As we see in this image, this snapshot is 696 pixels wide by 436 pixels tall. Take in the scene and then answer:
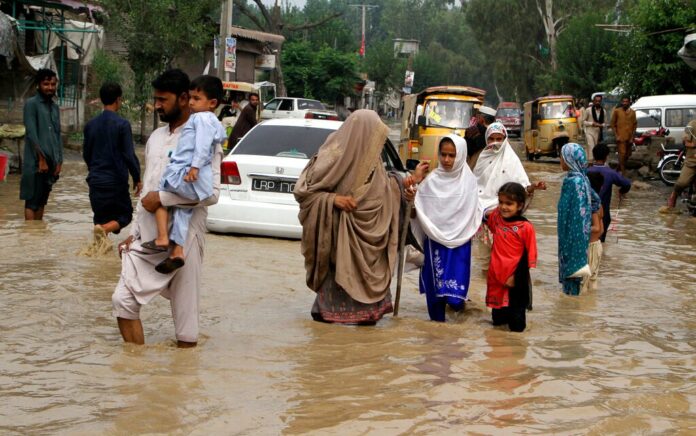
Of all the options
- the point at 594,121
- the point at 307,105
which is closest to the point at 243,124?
the point at 594,121

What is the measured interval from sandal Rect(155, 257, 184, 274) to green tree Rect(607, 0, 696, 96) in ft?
68.6

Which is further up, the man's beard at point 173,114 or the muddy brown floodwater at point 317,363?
the man's beard at point 173,114

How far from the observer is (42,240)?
10359mm

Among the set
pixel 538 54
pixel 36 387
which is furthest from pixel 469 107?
pixel 538 54

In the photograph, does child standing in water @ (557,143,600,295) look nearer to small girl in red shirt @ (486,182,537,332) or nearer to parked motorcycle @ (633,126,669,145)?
small girl in red shirt @ (486,182,537,332)

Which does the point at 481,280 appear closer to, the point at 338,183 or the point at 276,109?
the point at 338,183

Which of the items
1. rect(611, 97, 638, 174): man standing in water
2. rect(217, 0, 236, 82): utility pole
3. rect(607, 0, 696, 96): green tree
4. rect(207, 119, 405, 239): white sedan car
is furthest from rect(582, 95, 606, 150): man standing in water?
rect(207, 119, 405, 239): white sedan car

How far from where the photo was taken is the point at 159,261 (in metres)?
5.72

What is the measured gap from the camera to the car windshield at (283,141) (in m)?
10.8

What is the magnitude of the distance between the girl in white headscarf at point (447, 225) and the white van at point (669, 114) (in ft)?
59.9

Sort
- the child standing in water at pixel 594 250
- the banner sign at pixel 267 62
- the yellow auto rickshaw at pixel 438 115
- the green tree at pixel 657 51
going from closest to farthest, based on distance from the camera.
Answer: the child standing in water at pixel 594 250 → the yellow auto rickshaw at pixel 438 115 → the green tree at pixel 657 51 → the banner sign at pixel 267 62

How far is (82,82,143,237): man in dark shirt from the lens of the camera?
877cm

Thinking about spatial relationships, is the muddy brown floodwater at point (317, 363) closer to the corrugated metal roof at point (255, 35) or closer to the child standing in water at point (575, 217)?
the child standing in water at point (575, 217)

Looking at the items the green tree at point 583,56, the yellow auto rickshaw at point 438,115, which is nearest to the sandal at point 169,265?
the yellow auto rickshaw at point 438,115
